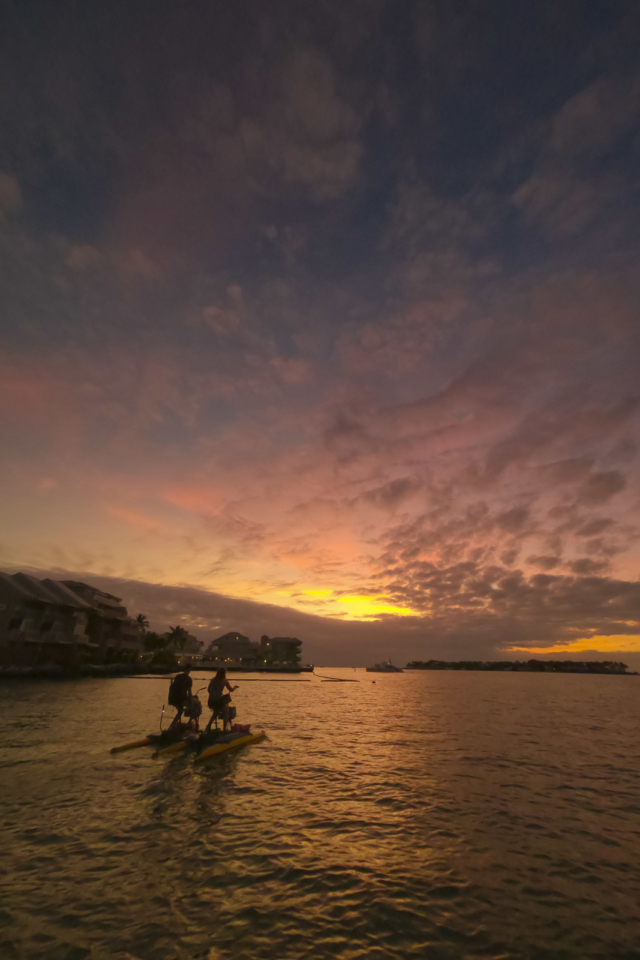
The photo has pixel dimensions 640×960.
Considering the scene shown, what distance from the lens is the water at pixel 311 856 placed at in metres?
7.87

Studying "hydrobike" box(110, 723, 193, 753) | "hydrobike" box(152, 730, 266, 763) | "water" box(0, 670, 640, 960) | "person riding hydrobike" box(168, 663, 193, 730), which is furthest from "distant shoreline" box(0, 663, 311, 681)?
"hydrobike" box(152, 730, 266, 763)

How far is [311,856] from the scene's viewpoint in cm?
1121

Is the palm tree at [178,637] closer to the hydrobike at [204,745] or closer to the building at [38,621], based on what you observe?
the building at [38,621]

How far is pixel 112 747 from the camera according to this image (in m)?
22.4

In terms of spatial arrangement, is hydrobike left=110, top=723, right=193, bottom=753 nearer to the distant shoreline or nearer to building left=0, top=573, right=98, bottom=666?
the distant shoreline

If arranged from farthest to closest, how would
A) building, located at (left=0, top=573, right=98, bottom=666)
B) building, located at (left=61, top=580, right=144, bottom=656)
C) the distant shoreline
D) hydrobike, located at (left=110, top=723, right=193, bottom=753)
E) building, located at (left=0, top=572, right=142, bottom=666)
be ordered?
building, located at (left=61, top=580, right=144, bottom=656), building, located at (left=0, top=572, right=142, bottom=666), building, located at (left=0, top=573, right=98, bottom=666), the distant shoreline, hydrobike, located at (left=110, top=723, right=193, bottom=753)

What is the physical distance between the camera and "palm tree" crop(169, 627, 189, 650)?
16788 cm

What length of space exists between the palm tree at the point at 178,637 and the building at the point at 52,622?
75.3 meters

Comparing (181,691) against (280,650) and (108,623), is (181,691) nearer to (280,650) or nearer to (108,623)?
(108,623)

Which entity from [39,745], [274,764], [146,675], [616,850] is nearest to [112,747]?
[39,745]

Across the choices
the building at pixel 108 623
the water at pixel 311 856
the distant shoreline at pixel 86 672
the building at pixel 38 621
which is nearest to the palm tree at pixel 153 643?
the distant shoreline at pixel 86 672

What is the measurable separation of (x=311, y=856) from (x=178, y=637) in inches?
6931

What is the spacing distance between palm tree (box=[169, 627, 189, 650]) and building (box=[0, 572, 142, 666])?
75.3 meters

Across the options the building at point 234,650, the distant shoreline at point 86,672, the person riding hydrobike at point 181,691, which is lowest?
the distant shoreline at point 86,672
